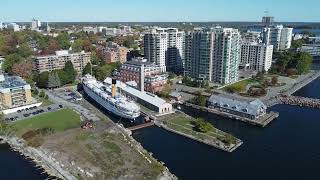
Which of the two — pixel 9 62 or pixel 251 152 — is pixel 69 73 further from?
pixel 251 152

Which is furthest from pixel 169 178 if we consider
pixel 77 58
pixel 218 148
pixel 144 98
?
pixel 77 58

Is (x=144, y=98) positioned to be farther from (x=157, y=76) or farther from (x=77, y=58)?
(x=77, y=58)

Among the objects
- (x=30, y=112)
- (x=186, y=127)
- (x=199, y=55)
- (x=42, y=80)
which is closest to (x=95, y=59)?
(x=42, y=80)

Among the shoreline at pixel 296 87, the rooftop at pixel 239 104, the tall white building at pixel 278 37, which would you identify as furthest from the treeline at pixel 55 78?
the tall white building at pixel 278 37

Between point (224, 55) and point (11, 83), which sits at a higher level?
point (224, 55)

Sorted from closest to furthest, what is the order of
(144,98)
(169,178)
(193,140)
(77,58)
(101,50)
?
1. (169,178)
2. (193,140)
3. (144,98)
4. (77,58)
5. (101,50)

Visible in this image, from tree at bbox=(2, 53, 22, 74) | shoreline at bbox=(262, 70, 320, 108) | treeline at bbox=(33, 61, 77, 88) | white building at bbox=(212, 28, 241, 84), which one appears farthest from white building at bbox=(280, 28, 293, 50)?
tree at bbox=(2, 53, 22, 74)
